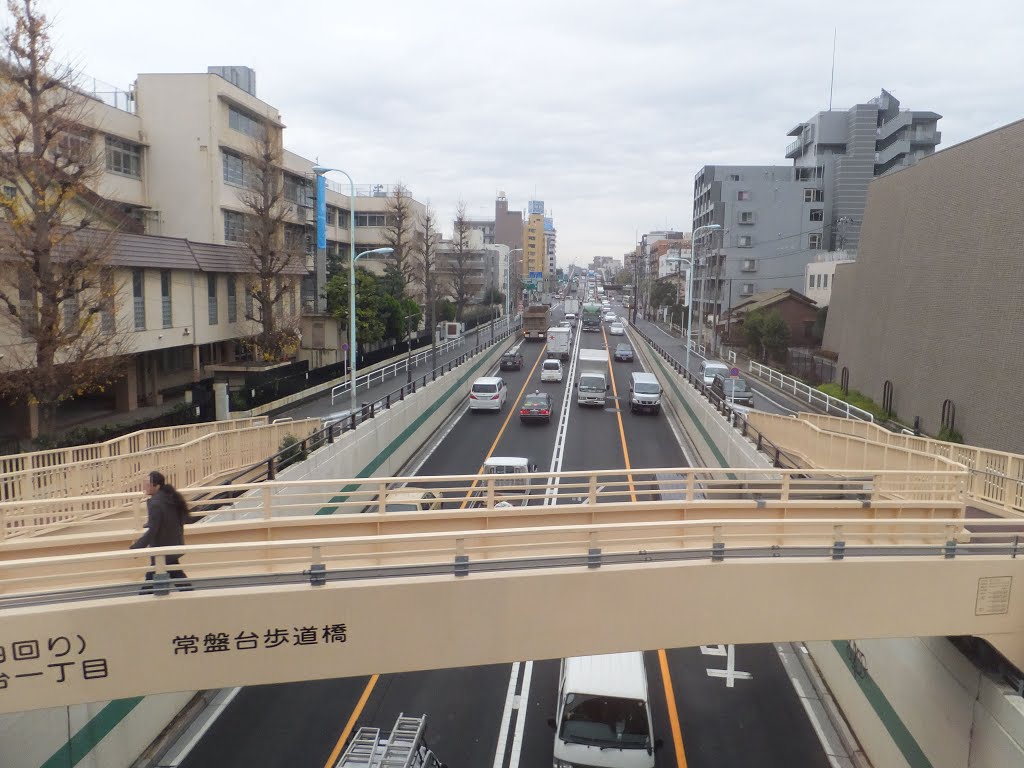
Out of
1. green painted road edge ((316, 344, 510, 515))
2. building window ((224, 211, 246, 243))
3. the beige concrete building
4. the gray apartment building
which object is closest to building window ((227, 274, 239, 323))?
building window ((224, 211, 246, 243))

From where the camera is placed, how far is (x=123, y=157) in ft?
109

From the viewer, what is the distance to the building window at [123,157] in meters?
32.0

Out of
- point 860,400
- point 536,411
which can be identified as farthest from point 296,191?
point 860,400

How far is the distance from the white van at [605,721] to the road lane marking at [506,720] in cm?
111

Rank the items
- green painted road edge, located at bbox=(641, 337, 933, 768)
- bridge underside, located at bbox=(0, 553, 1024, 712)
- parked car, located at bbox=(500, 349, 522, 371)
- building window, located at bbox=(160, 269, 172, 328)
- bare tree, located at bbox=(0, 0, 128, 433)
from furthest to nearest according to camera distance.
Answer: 1. parked car, located at bbox=(500, 349, 522, 371)
2. building window, located at bbox=(160, 269, 172, 328)
3. bare tree, located at bbox=(0, 0, 128, 433)
4. green painted road edge, located at bbox=(641, 337, 933, 768)
5. bridge underside, located at bbox=(0, 553, 1024, 712)

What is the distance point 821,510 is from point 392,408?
18434mm

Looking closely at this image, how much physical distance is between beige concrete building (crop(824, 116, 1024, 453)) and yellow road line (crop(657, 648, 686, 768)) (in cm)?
1503

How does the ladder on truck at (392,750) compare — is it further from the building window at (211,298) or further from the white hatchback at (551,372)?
the white hatchback at (551,372)

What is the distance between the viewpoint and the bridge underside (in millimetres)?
7238

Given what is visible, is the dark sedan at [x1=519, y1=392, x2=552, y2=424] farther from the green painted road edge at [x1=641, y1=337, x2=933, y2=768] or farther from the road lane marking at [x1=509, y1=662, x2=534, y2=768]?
the green painted road edge at [x1=641, y1=337, x2=933, y2=768]

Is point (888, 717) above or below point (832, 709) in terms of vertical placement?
above

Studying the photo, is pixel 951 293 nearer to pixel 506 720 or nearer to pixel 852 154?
pixel 506 720

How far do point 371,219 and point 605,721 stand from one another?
57.5 meters

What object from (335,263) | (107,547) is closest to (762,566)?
(107,547)
